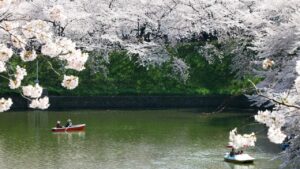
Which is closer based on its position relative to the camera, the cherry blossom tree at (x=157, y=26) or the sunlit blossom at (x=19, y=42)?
the sunlit blossom at (x=19, y=42)

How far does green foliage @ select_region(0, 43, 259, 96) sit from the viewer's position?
134 feet

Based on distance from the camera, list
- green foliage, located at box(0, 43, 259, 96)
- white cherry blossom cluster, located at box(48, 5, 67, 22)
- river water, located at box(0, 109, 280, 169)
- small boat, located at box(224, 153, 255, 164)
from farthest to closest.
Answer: green foliage, located at box(0, 43, 259, 96) → small boat, located at box(224, 153, 255, 164) → river water, located at box(0, 109, 280, 169) → white cherry blossom cluster, located at box(48, 5, 67, 22)

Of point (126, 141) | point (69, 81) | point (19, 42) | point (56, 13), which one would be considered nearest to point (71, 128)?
point (126, 141)

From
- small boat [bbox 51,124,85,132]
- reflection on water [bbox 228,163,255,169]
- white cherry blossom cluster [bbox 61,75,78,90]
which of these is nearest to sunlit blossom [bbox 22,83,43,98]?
white cherry blossom cluster [bbox 61,75,78,90]

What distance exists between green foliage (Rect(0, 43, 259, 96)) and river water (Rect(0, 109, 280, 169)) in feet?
11.3

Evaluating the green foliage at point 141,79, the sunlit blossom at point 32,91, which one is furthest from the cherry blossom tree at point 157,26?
the sunlit blossom at point 32,91

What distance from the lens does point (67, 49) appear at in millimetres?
8273

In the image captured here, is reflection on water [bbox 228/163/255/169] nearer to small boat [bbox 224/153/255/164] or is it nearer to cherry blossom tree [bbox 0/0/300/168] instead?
small boat [bbox 224/153/255/164]

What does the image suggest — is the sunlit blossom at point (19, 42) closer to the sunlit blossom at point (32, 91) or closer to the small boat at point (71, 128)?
the sunlit blossom at point (32, 91)

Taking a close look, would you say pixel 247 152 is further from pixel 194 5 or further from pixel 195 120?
pixel 194 5

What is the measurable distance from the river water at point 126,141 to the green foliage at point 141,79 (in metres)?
3.44

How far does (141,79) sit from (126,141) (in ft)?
48.9

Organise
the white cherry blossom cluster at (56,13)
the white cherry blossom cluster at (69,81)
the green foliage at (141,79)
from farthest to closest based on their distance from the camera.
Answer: the green foliage at (141,79) < the white cherry blossom cluster at (69,81) < the white cherry blossom cluster at (56,13)

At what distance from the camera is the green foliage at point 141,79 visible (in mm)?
40719
